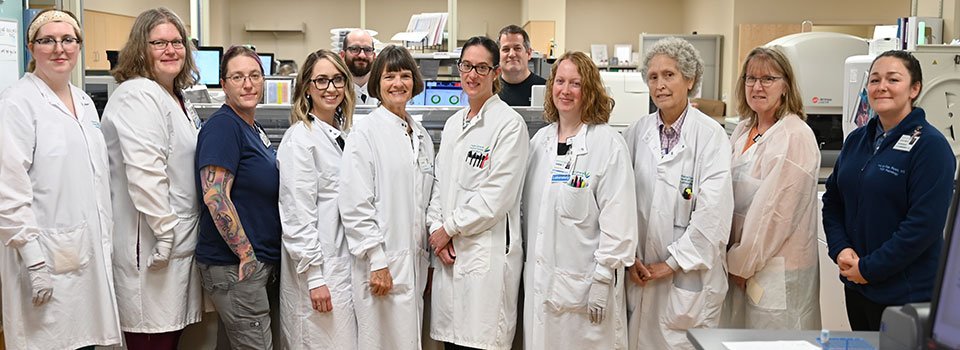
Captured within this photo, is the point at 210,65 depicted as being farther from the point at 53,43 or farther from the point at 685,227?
the point at 685,227

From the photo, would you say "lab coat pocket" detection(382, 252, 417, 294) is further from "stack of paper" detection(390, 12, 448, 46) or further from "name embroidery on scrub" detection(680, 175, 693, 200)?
"stack of paper" detection(390, 12, 448, 46)

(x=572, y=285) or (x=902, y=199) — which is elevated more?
(x=902, y=199)

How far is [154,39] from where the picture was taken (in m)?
2.54

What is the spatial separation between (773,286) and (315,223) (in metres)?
1.50

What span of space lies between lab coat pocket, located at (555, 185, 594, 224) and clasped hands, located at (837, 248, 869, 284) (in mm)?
758

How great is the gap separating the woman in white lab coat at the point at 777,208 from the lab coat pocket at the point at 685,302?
164 millimetres

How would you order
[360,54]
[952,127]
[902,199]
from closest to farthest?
[902,199], [952,127], [360,54]

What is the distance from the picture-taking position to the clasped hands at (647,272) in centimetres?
252

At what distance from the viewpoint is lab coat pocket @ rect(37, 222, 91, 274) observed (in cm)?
234

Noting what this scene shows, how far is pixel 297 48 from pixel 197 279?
10667 millimetres

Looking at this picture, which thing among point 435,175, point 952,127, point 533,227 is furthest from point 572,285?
point 952,127

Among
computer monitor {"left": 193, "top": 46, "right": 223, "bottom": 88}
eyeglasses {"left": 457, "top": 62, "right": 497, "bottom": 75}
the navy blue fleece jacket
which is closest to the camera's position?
the navy blue fleece jacket

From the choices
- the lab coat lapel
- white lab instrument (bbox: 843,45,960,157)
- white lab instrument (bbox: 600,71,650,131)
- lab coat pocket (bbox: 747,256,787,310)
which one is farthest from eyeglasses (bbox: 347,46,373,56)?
white lab instrument (bbox: 843,45,960,157)

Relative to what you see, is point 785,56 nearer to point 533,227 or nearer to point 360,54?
point 533,227
